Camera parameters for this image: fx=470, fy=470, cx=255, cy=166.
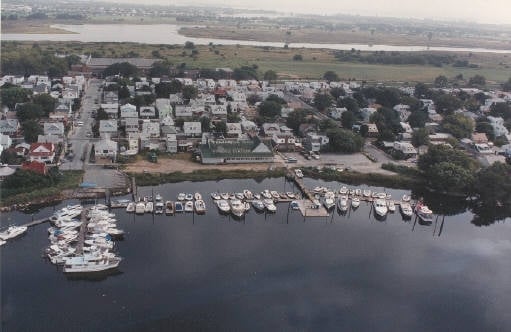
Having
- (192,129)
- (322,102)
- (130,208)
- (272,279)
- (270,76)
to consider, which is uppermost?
(270,76)

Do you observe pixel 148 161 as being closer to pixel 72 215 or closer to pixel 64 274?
pixel 72 215

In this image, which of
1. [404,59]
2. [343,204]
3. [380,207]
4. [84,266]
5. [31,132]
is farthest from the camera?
[404,59]

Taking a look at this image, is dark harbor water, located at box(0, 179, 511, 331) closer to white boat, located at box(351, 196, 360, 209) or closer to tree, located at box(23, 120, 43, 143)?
white boat, located at box(351, 196, 360, 209)

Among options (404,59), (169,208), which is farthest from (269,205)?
(404,59)

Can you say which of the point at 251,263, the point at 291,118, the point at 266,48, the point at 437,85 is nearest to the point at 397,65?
the point at 437,85

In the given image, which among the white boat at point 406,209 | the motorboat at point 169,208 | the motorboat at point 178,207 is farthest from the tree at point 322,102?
the motorboat at point 169,208

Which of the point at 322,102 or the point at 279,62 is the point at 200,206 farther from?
the point at 279,62
